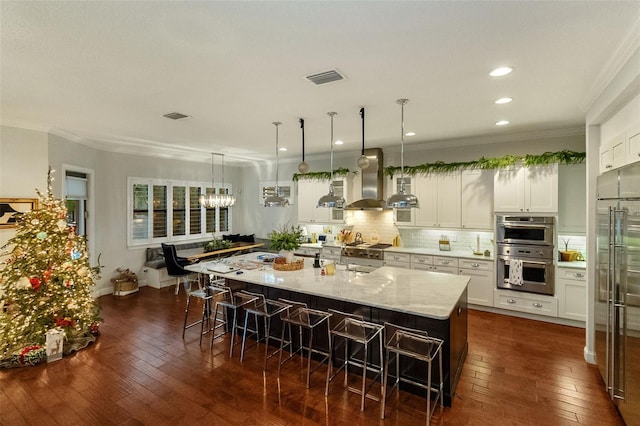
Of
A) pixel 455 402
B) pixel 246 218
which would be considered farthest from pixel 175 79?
pixel 246 218

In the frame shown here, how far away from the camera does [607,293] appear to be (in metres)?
2.86

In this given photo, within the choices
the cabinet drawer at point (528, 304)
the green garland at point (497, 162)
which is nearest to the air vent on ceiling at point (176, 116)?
the green garland at point (497, 162)

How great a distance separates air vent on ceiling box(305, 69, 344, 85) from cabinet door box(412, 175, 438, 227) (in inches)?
139

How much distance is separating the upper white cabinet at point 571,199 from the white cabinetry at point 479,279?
1.30 m

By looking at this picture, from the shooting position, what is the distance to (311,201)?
7.31 meters

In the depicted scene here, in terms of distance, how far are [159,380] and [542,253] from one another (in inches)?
213

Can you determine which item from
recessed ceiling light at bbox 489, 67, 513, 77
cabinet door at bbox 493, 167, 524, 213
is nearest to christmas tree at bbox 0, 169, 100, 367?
recessed ceiling light at bbox 489, 67, 513, 77

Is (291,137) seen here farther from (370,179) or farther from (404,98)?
(404,98)

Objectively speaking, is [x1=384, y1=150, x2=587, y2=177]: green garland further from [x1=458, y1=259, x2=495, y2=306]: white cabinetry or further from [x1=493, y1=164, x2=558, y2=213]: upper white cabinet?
[x1=458, y1=259, x2=495, y2=306]: white cabinetry

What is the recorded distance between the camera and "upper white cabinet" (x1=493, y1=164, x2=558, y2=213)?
470 cm

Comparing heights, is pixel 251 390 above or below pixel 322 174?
below

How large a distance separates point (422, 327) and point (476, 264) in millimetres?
2792

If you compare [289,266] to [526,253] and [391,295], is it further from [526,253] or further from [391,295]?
[526,253]

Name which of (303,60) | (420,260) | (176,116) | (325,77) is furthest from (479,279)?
(176,116)
